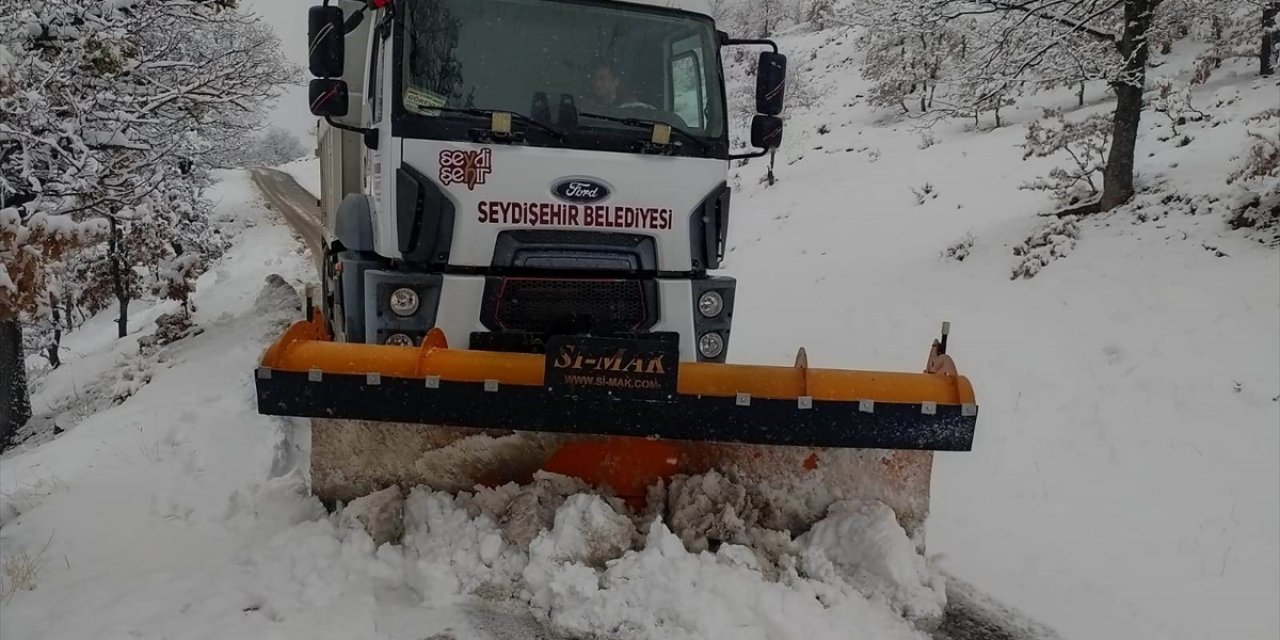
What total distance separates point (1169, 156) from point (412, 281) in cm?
1187

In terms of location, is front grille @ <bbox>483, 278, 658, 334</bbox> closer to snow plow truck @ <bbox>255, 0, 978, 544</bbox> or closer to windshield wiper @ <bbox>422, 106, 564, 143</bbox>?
snow plow truck @ <bbox>255, 0, 978, 544</bbox>

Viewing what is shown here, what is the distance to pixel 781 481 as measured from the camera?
369 cm

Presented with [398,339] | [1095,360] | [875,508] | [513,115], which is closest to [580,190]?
[513,115]

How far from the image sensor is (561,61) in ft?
14.0

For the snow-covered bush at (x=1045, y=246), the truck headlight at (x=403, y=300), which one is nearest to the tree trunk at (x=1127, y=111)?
the snow-covered bush at (x=1045, y=246)

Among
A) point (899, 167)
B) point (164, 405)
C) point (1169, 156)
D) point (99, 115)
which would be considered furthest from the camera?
point (899, 167)

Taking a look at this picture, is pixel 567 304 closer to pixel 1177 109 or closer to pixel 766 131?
pixel 766 131

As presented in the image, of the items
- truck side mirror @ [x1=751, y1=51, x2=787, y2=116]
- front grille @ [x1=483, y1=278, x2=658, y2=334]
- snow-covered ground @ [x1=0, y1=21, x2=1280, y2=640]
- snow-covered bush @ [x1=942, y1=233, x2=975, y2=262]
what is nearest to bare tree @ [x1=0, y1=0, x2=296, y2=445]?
snow-covered ground @ [x1=0, y1=21, x2=1280, y2=640]

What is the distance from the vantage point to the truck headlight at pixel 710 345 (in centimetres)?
444

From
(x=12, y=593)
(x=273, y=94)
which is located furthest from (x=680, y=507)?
(x=273, y=94)

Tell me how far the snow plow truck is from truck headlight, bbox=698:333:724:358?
1 centimetres

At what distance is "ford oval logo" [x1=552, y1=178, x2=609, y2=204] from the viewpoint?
4105 millimetres

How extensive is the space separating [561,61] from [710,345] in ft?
5.72

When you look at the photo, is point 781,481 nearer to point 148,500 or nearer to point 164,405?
point 148,500
